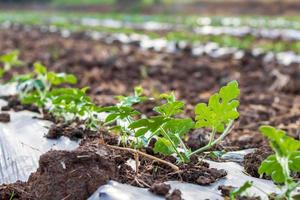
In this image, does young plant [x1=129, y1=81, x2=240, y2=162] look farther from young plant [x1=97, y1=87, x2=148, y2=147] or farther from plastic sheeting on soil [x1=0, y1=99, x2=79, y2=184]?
plastic sheeting on soil [x1=0, y1=99, x2=79, y2=184]

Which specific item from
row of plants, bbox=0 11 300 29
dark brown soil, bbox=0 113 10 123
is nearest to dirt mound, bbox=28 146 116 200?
dark brown soil, bbox=0 113 10 123

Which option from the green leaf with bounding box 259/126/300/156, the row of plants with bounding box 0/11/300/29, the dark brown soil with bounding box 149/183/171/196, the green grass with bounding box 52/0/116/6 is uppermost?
the green leaf with bounding box 259/126/300/156

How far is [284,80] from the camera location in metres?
5.79

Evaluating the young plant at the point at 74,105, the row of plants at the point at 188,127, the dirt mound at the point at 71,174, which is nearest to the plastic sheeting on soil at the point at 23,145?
the young plant at the point at 74,105

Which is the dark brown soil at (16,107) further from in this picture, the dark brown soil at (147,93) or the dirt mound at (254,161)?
the dirt mound at (254,161)

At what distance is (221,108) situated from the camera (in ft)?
7.00

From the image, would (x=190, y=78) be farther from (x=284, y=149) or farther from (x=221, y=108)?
(x=284, y=149)

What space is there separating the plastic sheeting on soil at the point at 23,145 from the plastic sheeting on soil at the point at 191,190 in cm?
51

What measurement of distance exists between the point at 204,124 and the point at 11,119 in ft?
4.58

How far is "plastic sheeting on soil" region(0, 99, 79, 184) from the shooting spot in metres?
2.38

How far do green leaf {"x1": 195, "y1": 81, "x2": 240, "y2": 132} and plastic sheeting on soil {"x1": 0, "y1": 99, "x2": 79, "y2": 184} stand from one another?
0.64 m

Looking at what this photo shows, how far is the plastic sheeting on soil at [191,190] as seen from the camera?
5.88 feet

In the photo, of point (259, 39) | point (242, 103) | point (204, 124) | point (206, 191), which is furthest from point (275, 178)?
point (259, 39)

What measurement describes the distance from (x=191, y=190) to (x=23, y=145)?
0.99 meters
